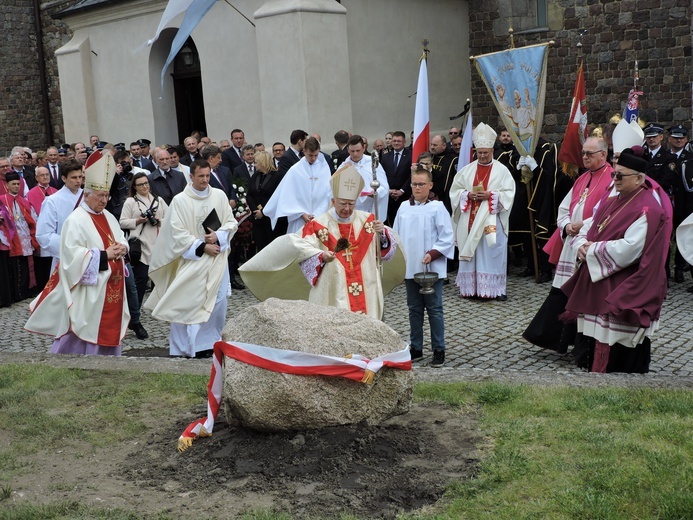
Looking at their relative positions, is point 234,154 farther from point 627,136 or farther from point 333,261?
point 627,136

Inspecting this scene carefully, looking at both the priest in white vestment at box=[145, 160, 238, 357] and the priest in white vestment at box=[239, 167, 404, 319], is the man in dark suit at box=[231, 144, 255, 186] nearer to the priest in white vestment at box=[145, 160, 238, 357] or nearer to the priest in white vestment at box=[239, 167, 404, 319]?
the priest in white vestment at box=[145, 160, 238, 357]

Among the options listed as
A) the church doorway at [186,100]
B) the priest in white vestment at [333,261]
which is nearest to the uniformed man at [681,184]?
the priest in white vestment at [333,261]

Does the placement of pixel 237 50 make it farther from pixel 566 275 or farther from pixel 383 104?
pixel 566 275

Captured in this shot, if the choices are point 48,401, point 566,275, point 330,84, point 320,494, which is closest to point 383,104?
point 330,84

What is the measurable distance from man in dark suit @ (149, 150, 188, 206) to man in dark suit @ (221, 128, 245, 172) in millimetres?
2092

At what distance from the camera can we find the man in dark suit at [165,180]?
11273 millimetres

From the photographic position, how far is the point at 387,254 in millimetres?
7293

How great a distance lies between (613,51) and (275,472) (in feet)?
51.1

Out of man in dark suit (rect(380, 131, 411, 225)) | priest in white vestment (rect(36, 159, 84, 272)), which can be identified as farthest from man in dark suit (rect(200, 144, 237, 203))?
priest in white vestment (rect(36, 159, 84, 272))

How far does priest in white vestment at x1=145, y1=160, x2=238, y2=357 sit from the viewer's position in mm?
8164

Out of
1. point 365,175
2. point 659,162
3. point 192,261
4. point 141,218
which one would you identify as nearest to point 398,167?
point 365,175

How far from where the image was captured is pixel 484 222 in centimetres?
1079

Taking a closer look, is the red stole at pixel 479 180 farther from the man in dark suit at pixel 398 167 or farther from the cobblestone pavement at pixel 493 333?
the man in dark suit at pixel 398 167

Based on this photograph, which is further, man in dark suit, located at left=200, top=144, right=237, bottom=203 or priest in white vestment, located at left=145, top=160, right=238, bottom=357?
man in dark suit, located at left=200, top=144, right=237, bottom=203
